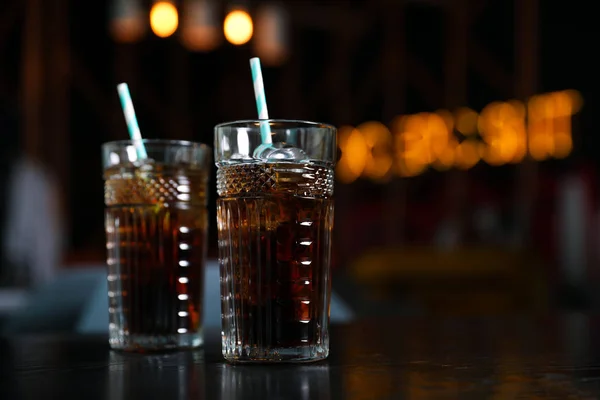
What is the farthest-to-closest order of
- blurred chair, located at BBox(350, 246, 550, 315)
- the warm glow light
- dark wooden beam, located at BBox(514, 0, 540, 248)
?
the warm glow light, dark wooden beam, located at BBox(514, 0, 540, 248), blurred chair, located at BBox(350, 246, 550, 315)

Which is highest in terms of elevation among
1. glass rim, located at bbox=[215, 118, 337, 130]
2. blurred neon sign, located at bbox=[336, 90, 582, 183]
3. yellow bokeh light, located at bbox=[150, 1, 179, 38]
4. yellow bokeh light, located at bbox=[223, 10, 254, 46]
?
yellow bokeh light, located at bbox=[150, 1, 179, 38]

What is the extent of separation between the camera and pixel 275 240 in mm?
660

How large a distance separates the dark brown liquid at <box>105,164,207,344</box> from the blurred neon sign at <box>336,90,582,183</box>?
15.2ft

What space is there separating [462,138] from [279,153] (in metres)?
5.55

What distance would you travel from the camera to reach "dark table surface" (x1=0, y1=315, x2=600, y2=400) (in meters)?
0.47

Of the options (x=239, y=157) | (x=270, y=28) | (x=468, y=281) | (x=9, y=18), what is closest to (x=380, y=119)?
(x=270, y=28)

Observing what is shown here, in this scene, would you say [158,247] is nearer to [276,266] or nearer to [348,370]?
[276,266]

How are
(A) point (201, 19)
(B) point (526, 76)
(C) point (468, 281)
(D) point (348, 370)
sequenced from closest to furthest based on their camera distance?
(D) point (348, 370), (A) point (201, 19), (C) point (468, 281), (B) point (526, 76)

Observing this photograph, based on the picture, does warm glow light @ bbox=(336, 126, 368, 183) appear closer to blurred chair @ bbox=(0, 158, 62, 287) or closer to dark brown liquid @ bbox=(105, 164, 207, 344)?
blurred chair @ bbox=(0, 158, 62, 287)

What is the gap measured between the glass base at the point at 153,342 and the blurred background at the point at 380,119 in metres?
2.95

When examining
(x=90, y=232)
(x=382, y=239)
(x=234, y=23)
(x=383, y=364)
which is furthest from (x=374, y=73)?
(x=383, y=364)

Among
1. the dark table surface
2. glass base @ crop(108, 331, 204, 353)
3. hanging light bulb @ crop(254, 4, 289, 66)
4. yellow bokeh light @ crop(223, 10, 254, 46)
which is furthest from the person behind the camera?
hanging light bulb @ crop(254, 4, 289, 66)

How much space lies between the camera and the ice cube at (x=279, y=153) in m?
0.65

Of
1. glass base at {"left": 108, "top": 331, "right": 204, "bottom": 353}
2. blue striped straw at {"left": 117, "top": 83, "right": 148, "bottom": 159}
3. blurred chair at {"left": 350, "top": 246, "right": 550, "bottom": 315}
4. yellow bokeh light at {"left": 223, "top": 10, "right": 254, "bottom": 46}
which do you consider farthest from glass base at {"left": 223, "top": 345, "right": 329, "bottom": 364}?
blurred chair at {"left": 350, "top": 246, "right": 550, "bottom": 315}
